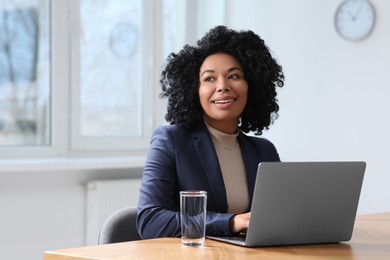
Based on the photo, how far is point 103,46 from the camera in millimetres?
4375

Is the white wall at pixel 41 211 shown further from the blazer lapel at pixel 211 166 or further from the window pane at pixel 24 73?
the blazer lapel at pixel 211 166

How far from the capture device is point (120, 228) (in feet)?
6.96

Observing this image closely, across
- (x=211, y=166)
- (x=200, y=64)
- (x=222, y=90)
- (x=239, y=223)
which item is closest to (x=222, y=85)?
(x=222, y=90)

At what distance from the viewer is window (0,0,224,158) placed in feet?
13.2

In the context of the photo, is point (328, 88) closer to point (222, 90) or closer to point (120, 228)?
point (222, 90)

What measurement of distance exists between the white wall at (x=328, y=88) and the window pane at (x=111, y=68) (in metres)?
0.79

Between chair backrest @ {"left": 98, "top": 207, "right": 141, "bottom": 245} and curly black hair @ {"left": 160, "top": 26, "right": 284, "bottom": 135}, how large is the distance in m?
0.39

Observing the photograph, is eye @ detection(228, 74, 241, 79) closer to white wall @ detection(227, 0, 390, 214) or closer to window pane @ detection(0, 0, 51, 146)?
white wall @ detection(227, 0, 390, 214)

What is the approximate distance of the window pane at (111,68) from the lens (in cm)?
430

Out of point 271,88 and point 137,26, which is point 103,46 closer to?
point 137,26

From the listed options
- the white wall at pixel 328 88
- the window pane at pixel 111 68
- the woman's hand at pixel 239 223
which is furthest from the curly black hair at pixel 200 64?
the window pane at pixel 111 68

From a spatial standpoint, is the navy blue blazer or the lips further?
the lips

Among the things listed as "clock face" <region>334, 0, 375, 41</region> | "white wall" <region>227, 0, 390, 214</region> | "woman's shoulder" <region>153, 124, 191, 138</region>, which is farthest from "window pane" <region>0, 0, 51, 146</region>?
"woman's shoulder" <region>153, 124, 191, 138</region>

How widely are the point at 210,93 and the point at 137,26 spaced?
2.40 metres
